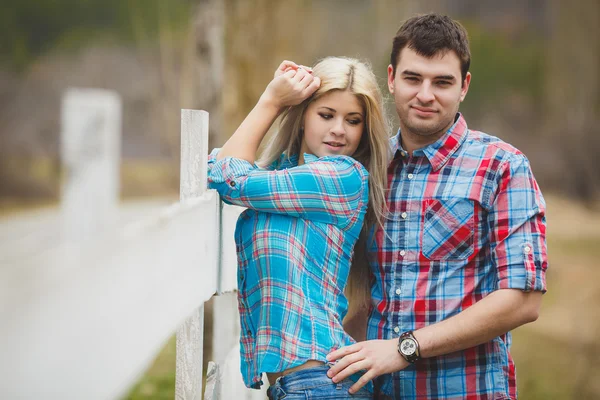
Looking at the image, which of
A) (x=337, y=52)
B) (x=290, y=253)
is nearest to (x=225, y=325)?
(x=290, y=253)

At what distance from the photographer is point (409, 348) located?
76.1 inches

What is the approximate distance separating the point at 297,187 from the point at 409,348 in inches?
22.3

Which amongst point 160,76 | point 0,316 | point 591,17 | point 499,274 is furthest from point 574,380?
point 160,76

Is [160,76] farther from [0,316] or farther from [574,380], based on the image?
[0,316]

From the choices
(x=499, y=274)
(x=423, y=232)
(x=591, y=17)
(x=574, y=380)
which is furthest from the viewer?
(x=591, y=17)

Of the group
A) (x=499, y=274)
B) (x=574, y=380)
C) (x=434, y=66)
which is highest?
(x=434, y=66)

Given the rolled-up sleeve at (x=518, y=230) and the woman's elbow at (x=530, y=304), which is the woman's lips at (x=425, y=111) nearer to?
the rolled-up sleeve at (x=518, y=230)

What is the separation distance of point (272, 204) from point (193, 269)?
40 centimetres

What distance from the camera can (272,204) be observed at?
6.06 ft

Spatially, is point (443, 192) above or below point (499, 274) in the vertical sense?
above

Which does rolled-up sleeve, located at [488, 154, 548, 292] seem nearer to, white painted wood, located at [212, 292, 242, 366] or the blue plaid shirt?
the blue plaid shirt

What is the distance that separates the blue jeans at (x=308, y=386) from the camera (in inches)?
70.1

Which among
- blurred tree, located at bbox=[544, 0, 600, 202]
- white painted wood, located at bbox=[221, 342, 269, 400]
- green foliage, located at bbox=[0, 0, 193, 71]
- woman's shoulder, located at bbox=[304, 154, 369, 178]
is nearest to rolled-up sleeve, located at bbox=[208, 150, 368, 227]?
woman's shoulder, located at bbox=[304, 154, 369, 178]

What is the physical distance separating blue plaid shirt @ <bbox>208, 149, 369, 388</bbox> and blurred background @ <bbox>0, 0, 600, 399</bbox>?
18.0ft
